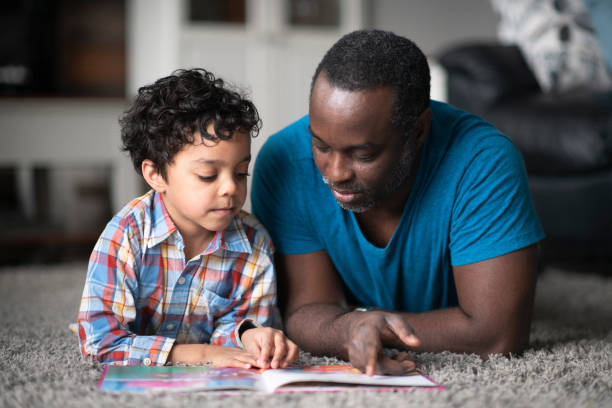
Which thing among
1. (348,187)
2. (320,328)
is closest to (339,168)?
(348,187)

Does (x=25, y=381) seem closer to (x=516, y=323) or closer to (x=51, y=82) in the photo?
(x=516, y=323)

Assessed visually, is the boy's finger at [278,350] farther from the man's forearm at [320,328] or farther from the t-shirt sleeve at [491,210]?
the t-shirt sleeve at [491,210]

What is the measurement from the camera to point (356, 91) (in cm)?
95

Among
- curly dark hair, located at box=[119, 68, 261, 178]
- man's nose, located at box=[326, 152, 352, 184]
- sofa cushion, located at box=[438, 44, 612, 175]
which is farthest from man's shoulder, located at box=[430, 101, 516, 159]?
sofa cushion, located at box=[438, 44, 612, 175]

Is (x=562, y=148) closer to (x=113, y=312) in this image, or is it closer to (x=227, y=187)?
(x=227, y=187)

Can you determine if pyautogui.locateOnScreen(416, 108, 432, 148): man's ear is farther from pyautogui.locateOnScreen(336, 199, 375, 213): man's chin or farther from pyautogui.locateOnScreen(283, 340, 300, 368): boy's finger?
pyautogui.locateOnScreen(283, 340, 300, 368): boy's finger

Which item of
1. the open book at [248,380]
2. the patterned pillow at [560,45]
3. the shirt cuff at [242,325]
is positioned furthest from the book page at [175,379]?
the patterned pillow at [560,45]

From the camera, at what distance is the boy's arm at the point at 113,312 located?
101 cm

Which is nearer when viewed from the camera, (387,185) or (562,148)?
(387,185)

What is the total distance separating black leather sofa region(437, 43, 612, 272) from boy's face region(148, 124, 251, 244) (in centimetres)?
113

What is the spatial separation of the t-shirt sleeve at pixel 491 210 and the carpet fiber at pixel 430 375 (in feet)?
0.58

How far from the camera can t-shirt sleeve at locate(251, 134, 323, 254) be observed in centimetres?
118

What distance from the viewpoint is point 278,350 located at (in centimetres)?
96

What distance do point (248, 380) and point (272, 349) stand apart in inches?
3.0
